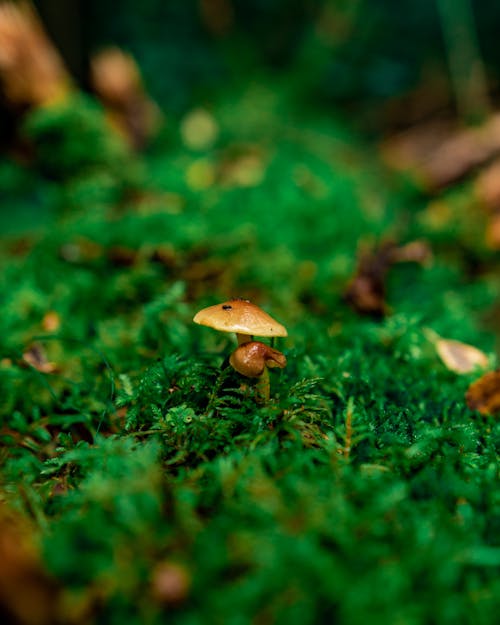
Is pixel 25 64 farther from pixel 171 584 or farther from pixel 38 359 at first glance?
pixel 171 584

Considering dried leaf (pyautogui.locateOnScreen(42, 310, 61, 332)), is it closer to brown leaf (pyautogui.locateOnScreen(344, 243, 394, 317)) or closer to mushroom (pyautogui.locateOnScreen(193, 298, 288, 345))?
mushroom (pyautogui.locateOnScreen(193, 298, 288, 345))

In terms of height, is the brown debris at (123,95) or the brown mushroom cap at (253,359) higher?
the brown debris at (123,95)

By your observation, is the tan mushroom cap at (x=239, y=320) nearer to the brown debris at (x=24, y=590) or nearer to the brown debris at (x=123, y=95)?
the brown debris at (x=24, y=590)

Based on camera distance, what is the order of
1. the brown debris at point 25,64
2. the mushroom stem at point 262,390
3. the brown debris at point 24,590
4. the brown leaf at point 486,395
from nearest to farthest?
the brown debris at point 24,590 < the mushroom stem at point 262,390 < the brown leaf at point 486,395 < the brown debris at point 25,64

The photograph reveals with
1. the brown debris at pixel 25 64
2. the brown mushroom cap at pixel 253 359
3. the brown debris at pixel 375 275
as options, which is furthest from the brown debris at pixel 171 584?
the brown debris at pixel 25 64

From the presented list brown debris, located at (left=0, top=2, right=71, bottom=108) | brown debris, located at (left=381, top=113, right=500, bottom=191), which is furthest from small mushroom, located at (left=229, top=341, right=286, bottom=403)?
brown debris, located at (left=0, top=2, right=71, bottom=108)

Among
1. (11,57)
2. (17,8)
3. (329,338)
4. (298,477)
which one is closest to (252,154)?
(11,57)

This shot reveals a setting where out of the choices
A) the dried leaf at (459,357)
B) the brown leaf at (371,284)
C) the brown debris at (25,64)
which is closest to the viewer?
→ the dried leaf at (459,357)
